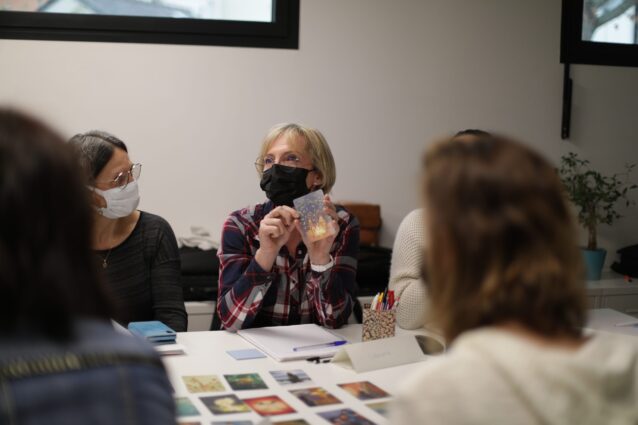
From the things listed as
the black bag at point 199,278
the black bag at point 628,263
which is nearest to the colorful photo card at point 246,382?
the black bag at point 199,278

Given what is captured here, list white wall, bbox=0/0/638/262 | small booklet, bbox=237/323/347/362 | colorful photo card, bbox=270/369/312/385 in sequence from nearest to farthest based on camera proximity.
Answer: colorful photo card, bbox=270/369/312/385
small booklet, bbox=237/323/347/362
white wall, bbox=0/0/638/262

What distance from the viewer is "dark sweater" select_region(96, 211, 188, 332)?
248 cm

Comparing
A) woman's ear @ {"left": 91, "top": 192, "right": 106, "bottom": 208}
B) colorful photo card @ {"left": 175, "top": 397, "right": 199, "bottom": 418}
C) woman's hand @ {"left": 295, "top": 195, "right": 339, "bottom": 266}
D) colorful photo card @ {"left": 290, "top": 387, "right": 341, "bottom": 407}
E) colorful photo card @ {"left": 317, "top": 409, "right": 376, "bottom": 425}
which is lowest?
colorful photo card @ {"left": 290, "top": 387, "right": 341, "bottom": 407}

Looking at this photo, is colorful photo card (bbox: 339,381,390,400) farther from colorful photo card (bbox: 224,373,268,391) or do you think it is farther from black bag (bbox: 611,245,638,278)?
black bag (bbox: 611,245,638,278)

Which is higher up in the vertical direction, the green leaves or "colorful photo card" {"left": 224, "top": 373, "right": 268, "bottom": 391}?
the green leaves

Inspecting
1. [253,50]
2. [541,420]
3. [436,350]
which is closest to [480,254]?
[541,420]

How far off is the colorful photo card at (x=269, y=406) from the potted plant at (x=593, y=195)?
274 cm

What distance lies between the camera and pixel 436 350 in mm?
2068

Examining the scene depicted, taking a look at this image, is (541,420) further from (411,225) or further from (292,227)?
(411,225)

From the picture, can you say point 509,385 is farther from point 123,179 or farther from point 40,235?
point 123,179

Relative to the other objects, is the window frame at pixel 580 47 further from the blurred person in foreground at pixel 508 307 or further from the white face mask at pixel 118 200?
the blurred person in foreground at pixel 508 307

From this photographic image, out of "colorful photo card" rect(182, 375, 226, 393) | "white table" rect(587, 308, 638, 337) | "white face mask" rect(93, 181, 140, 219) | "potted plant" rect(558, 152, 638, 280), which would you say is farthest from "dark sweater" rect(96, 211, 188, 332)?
"potted plant" rect(558, 152, 638, 280)

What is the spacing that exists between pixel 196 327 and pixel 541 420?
101 inches

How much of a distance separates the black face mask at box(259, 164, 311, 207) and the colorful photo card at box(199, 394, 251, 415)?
2.99 feet
